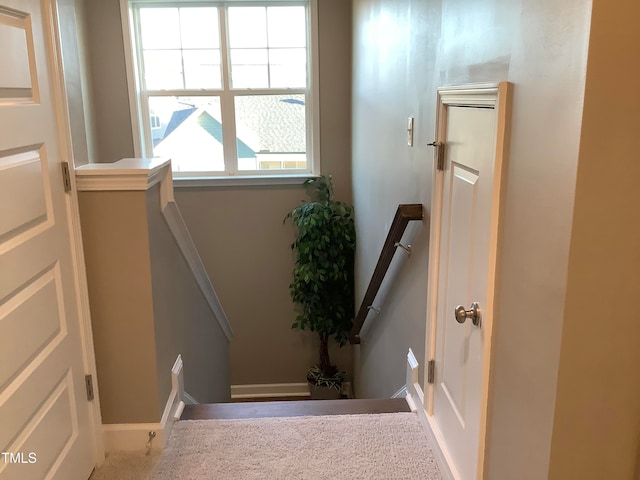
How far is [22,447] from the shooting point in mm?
1465

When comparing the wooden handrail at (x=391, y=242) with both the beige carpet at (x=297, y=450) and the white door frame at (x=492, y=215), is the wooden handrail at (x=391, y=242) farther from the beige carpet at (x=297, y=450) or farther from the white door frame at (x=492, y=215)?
the beige carpet at (x=297, y=450)

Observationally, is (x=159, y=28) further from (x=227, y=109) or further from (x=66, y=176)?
(x=66, y=176)

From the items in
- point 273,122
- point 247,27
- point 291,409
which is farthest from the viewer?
point 273,122

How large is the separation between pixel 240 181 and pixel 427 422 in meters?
2.92

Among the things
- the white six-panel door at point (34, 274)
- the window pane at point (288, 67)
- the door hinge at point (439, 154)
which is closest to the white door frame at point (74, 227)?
the white six-panel door at point (34, 274)

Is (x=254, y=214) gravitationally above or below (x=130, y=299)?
below

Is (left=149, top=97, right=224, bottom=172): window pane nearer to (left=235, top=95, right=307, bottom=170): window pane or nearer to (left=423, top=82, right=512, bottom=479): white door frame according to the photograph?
(left=235, top=95, right=307, bottom=170): window pane

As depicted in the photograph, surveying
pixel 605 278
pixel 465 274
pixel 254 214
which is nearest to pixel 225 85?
pixel 254 214

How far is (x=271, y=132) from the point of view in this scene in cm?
465

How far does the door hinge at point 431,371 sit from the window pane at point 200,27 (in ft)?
11.0

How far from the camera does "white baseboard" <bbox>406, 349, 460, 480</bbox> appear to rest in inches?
73.0

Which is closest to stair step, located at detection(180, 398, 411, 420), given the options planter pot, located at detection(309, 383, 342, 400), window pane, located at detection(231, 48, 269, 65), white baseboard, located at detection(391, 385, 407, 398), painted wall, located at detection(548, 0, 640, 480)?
white baseboard, located at detection(391, 385, 407, 398)

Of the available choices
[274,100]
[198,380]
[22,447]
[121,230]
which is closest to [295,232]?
[274,100]

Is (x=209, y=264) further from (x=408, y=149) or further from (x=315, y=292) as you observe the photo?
(x=408, y=149)
